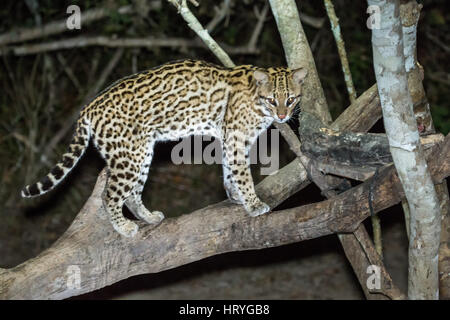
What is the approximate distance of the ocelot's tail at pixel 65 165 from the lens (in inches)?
205

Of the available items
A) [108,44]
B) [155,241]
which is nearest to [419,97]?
[155,241]

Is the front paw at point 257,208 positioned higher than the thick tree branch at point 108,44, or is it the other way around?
the thick tree branch at point 108,44

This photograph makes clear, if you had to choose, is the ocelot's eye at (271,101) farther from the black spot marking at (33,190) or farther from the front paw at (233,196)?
the black spot marking at (33,190)

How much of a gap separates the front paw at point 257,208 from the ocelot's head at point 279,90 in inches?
29.3

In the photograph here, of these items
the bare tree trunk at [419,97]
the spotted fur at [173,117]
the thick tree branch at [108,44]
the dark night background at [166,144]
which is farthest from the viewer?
the thick tree branch at [108,44]

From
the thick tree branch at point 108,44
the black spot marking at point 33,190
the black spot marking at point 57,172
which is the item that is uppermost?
the thick tree branch at point 108,44

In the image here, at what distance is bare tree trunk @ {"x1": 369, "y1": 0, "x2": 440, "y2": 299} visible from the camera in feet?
12.0

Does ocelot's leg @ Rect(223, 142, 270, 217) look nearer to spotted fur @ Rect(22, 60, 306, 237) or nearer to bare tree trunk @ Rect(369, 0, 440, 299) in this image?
spotted fur @ Rect(22, 60, 306, 237)

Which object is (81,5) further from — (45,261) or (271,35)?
(45,261)

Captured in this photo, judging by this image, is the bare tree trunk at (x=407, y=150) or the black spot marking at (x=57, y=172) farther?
the black spot marking at (x=57, y=172)

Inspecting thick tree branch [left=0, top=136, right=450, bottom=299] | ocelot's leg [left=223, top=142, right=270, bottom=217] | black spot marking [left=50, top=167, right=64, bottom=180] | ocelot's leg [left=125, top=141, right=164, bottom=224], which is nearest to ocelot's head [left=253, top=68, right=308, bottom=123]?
ocelot's leg [left=223, top=142, right=270, bottom=217]

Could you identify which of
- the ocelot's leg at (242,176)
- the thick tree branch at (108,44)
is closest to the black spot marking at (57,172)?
the ocelot's leg at (242,176)

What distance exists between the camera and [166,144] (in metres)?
9.17

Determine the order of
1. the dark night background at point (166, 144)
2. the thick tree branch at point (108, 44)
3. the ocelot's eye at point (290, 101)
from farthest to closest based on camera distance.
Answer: the thick tree branch at point (108, 44), the dark night background at point (166, 144), the ocelot's eye at point (290, 101)
